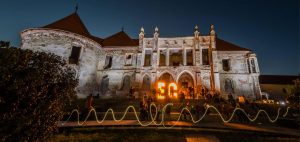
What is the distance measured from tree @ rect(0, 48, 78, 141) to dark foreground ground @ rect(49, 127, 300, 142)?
2.73 meters

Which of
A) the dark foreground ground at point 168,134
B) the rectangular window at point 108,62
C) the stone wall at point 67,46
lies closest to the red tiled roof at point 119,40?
the rectangular window at point 108,62

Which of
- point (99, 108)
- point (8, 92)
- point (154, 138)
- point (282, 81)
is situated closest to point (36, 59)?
point (8, 92)

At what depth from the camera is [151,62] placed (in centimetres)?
3102

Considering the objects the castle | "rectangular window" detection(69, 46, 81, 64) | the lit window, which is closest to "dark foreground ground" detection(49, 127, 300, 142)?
the castle

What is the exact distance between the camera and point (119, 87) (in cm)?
3128

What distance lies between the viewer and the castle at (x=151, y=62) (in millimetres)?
28094

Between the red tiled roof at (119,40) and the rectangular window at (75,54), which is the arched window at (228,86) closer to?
the red tiled roof at (119,40)

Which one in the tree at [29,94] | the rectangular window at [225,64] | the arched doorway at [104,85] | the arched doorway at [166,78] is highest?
the rectangular window at [225,64]

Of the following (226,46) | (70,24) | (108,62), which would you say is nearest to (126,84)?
(108,62)

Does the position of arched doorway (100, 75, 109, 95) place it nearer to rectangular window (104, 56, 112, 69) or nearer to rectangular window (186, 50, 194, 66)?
rectangular window (104, 56, 112, 69)

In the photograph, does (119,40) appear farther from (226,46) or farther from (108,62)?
(226,46)

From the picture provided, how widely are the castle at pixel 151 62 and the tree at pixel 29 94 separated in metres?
22.1

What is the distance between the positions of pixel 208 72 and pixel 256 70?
832cm

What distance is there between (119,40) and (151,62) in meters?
8.99
